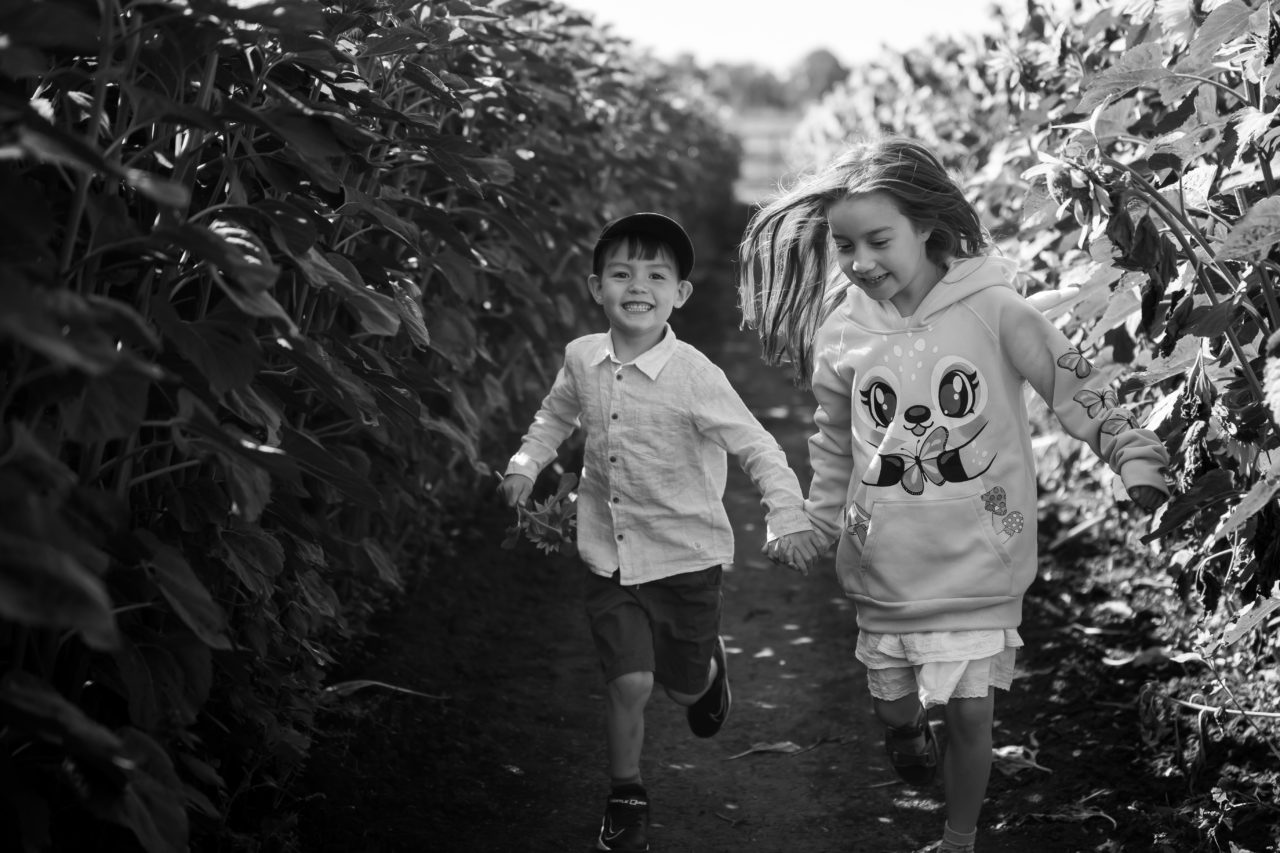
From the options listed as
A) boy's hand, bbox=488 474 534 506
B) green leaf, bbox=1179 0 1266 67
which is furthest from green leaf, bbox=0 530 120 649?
green leaf, bbox=1179 0 1266 67

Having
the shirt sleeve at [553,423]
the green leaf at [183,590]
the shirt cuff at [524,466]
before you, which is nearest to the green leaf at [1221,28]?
the shirt sleeve at [553,423]

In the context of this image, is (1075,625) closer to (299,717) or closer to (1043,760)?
(1043,760)

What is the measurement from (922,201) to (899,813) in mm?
1528

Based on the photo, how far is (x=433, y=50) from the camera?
3.30 meters

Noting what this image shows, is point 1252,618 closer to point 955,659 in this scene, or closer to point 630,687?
point 955,659

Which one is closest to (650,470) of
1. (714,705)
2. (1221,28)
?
(714,705)

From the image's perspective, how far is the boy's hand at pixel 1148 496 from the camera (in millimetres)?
2707

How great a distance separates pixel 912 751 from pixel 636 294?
1.28 m

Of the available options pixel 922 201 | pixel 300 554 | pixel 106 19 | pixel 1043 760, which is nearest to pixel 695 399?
pixel 922 201

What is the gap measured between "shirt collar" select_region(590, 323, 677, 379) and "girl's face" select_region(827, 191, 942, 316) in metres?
0.48

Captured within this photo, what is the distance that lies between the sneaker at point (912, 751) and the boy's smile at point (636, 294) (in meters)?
1.11

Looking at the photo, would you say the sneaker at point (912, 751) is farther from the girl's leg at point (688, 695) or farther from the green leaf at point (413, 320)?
the green leaf at point (413, 320)

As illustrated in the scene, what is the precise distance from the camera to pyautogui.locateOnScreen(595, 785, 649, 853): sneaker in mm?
3273

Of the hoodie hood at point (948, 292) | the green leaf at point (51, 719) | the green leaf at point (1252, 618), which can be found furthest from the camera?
the hoodie hood at point (948, 292)
